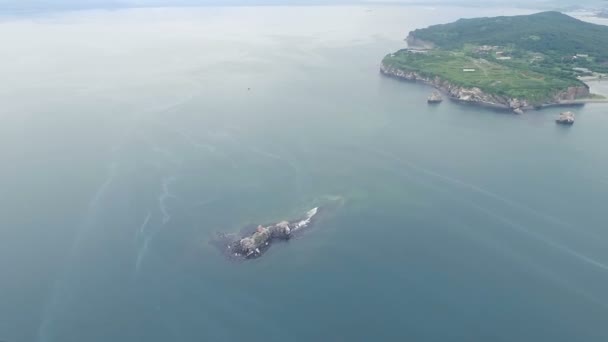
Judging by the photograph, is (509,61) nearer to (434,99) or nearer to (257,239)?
(434,99)

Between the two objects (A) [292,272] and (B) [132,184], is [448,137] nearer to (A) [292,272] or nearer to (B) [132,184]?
(A) [292,272]

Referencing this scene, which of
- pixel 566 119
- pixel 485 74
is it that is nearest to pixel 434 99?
pixel 485 74

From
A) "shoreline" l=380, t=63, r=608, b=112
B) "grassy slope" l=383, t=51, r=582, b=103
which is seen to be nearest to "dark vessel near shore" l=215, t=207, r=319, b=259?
"shoreline" l=380, t=63, r=608, b=112

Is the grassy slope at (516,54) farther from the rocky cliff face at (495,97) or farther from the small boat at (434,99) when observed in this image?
the small boat at (434,99)

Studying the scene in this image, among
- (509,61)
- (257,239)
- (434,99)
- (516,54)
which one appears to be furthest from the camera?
(516,54)

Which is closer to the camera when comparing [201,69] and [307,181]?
[307,181]

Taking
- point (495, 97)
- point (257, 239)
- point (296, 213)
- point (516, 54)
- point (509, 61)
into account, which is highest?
point (516, 54)

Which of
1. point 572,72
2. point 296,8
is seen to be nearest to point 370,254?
point 572,72
